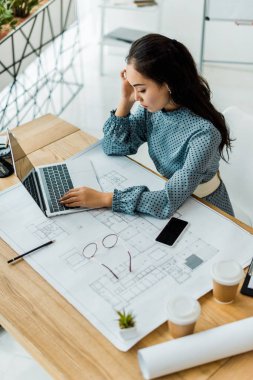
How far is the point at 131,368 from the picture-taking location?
1062 millimetres

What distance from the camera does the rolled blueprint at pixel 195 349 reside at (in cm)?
102

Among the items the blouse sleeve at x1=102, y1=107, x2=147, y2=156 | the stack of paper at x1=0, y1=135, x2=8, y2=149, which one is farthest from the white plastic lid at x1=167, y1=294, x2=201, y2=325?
the stack of paper at x1=0, y1=135, x2=8, y2=149

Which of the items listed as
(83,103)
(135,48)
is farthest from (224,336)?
(83,103)

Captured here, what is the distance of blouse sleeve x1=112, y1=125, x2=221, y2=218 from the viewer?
1.47m

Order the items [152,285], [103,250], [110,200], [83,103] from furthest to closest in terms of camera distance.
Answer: [83,103]
[110,200]
[103,250]
[152,285]

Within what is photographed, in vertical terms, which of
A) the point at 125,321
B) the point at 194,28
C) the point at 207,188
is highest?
the point at 125,321

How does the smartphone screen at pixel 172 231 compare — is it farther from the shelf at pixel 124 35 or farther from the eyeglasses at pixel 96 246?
the shelf at pixel 124 35

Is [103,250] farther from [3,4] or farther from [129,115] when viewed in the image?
[3,4]

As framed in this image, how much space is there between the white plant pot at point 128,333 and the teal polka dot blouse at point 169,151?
0.44m

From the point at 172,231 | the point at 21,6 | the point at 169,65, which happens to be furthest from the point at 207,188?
the point at 21,6

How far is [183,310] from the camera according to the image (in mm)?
1061

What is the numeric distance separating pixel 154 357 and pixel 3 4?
222 cm

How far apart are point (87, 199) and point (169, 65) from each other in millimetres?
490

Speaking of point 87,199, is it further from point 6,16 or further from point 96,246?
point 6,16
